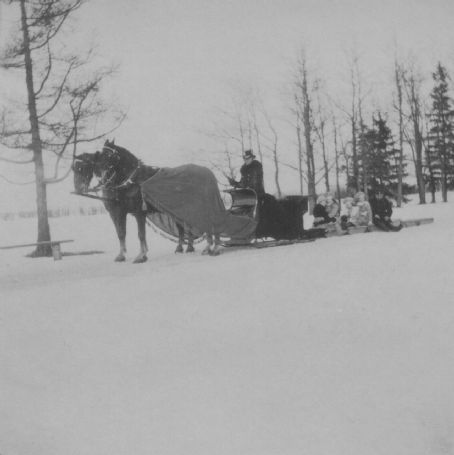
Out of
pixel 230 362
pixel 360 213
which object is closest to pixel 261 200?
pixel 360 213

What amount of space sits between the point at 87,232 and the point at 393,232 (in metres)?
11.8

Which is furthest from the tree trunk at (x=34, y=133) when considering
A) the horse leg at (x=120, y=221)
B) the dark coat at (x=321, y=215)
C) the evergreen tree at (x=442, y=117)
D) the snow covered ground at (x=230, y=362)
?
the evergreen tree at (x=442, y=117)

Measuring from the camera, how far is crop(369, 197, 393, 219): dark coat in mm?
10773

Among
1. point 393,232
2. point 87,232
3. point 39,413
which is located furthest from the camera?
point 87,232

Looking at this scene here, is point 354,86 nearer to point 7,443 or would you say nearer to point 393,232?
point 393,232

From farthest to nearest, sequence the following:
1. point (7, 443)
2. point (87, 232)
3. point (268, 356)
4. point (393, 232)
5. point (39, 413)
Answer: point (87, 232)
point (393, 232)
point (268, 356)
point (39, 413)
point (7, 443)

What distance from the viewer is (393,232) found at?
10.4 meters

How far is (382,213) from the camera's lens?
35.5 feet

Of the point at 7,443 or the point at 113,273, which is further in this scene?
the point at 113,273

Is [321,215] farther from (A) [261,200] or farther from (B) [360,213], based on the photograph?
(A) [261,200]

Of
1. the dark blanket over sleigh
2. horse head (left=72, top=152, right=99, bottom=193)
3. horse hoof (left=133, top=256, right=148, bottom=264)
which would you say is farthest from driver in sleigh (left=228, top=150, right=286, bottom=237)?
horse head (left=72, top=152, right=99, bottom=193)

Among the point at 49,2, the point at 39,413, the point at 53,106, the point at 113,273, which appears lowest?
the point at 39,413

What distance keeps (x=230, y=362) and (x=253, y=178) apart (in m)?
4.97

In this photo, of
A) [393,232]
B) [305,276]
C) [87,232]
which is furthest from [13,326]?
[87,232]
